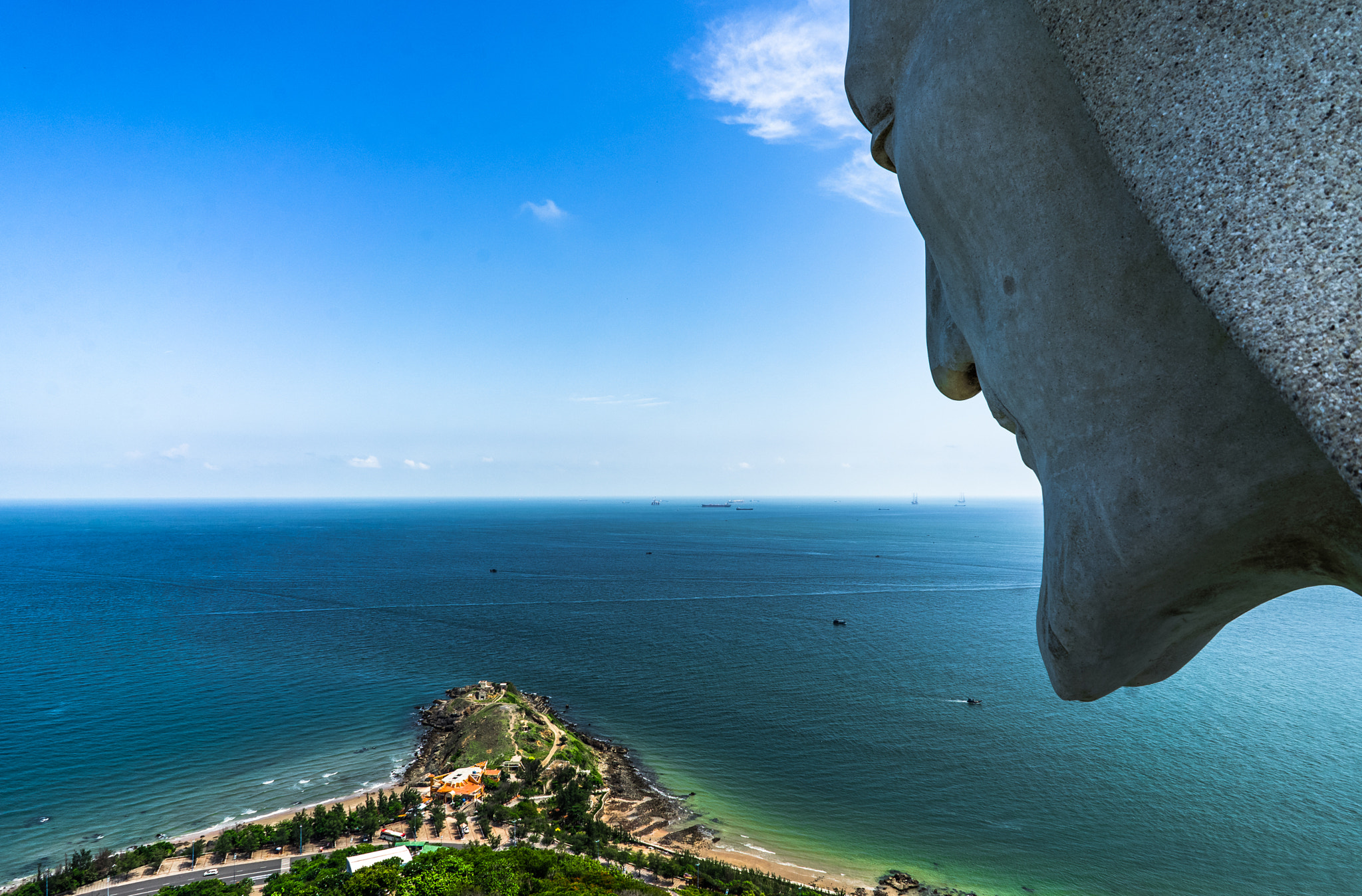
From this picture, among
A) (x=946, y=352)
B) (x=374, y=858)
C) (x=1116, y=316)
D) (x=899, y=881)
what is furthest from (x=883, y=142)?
(x=899, y=881)

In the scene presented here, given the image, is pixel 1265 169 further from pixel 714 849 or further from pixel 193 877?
pixel 193 877

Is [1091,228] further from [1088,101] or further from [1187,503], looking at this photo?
[1187,503]

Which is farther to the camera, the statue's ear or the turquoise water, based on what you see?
the turquoise water

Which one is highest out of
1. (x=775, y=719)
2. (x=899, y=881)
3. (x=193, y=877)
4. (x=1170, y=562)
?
(x=1170, y=562)

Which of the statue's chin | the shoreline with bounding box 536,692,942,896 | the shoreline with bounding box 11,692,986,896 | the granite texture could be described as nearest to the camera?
the granite texture

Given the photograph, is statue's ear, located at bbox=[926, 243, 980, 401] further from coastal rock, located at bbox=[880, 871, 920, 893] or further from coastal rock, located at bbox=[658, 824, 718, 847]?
coastal rock, located at bbox=[658, 824, 718, 847]

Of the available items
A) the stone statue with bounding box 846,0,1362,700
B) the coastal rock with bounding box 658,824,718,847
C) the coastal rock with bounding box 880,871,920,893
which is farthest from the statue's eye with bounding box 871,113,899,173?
the coastal rock with bounding box 658,824,718,847
